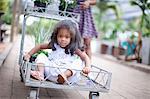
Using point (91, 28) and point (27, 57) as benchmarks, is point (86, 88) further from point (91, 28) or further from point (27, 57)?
point (91, 28)

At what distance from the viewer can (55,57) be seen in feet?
12.8

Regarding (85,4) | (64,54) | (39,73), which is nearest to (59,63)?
(64,54)

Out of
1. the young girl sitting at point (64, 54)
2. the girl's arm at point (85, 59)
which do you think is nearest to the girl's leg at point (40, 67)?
the young girl sitting at point (64, 54)

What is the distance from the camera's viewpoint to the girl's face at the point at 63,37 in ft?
12.6

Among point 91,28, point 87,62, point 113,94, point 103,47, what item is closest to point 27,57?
point 87,62

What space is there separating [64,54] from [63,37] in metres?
0.18

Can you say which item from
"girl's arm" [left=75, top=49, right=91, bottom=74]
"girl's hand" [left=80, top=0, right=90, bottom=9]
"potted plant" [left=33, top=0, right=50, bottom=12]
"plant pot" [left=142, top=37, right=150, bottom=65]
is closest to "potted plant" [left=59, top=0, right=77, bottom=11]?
"potted plant" [left=33, top=0, right=50, bottom=12]

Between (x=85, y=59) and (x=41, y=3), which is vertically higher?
(x=41, y=3)

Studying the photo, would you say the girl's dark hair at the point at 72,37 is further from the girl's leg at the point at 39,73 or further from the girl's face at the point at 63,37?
the girl's leg at the point at 39,73

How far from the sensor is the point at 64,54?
153 inches

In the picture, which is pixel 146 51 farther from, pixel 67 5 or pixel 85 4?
pixel 67 5

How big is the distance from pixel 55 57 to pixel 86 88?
58cm

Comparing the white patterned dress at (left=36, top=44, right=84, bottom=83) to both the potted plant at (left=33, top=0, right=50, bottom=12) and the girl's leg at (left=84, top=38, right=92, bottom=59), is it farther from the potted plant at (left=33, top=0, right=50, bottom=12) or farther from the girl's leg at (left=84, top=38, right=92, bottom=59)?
the girl's leg at (left=84, top=38, right=92, bottom=59)

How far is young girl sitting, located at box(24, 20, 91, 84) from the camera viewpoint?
3660mm
